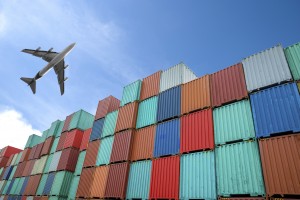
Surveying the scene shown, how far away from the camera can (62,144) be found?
32.0 metres

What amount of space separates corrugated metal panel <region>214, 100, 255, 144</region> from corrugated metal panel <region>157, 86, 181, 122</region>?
3914 millimetres

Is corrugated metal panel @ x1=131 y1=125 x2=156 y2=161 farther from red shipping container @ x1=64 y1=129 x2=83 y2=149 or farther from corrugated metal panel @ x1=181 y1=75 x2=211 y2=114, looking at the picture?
red shipping container @ x1=64 y1=129 x2=83 y2=149

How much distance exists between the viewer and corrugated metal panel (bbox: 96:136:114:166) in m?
21.9

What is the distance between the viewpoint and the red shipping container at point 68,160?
28.1 metres

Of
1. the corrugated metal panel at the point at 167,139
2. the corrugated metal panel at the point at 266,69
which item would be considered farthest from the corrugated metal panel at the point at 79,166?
the corrugated metal panel at the point at 266,69

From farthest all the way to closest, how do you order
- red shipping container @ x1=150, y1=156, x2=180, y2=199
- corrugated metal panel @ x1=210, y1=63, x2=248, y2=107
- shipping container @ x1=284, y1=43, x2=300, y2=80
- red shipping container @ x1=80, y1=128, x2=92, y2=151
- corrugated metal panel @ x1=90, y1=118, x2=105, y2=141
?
1. red shipping container @ x1=80, y1=128, x2=92, y2=151
2. corrugated metal panel @ x1=90, y1=118, x2=105, y2=141
3. red shipping container @ x1=150, y1=156, x2=180, y2=199
4. corrugated metal panel @ x1=210, y1=63, x2=248, y2=107
5. shipping container @ x1=284, y1=43, x2=300, y2=80

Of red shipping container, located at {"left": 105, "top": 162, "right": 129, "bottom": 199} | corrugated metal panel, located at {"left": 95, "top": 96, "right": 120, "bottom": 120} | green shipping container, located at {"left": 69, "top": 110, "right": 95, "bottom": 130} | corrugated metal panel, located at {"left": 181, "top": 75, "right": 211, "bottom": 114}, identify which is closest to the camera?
corrugated metal panel, located at {"left": 181, "top": 75, "right": 211, "bottom": 114}

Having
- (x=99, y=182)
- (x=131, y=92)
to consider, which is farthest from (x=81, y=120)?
(x=99, y=182)

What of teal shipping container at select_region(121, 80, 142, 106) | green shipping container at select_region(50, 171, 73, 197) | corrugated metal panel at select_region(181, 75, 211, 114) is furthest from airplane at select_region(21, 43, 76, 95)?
corrugated metal panel at select_region(181, 75, 211, 114)

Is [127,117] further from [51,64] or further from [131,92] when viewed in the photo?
[51,64]

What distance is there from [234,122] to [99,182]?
13.9m

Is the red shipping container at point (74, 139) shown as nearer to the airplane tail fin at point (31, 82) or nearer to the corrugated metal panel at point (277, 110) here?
the airplane tail fin at point (31, 82)

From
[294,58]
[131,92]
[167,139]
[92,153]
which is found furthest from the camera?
[92,153]

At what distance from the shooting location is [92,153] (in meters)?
24.3
